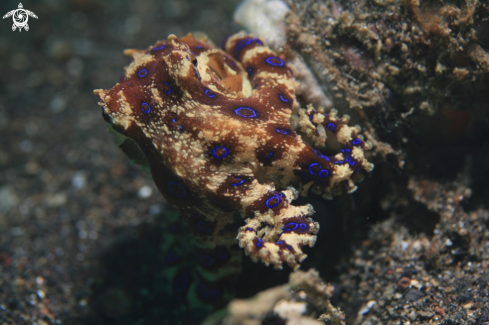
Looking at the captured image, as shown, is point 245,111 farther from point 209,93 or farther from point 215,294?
point 215,294

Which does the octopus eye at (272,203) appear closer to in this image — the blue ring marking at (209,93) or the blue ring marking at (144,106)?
the blue ring marking at (209,93)

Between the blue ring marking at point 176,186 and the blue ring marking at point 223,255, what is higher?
the blue ring marking at point 176,186

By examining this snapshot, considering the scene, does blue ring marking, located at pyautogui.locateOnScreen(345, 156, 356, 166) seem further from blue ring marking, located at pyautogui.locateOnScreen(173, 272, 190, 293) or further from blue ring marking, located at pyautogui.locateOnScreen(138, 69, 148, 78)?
blue ring marking, located at pyautogui.locateOnScreen(173, 272, 190, 293)

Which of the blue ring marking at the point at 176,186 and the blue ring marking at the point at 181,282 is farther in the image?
the blue ring marking at the point at 181,282

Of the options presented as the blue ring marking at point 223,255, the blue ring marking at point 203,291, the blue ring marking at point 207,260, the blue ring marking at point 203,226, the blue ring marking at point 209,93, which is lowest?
the blue ring marking at point 203,291

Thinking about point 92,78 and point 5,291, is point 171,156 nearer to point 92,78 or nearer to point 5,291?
point 5,291
